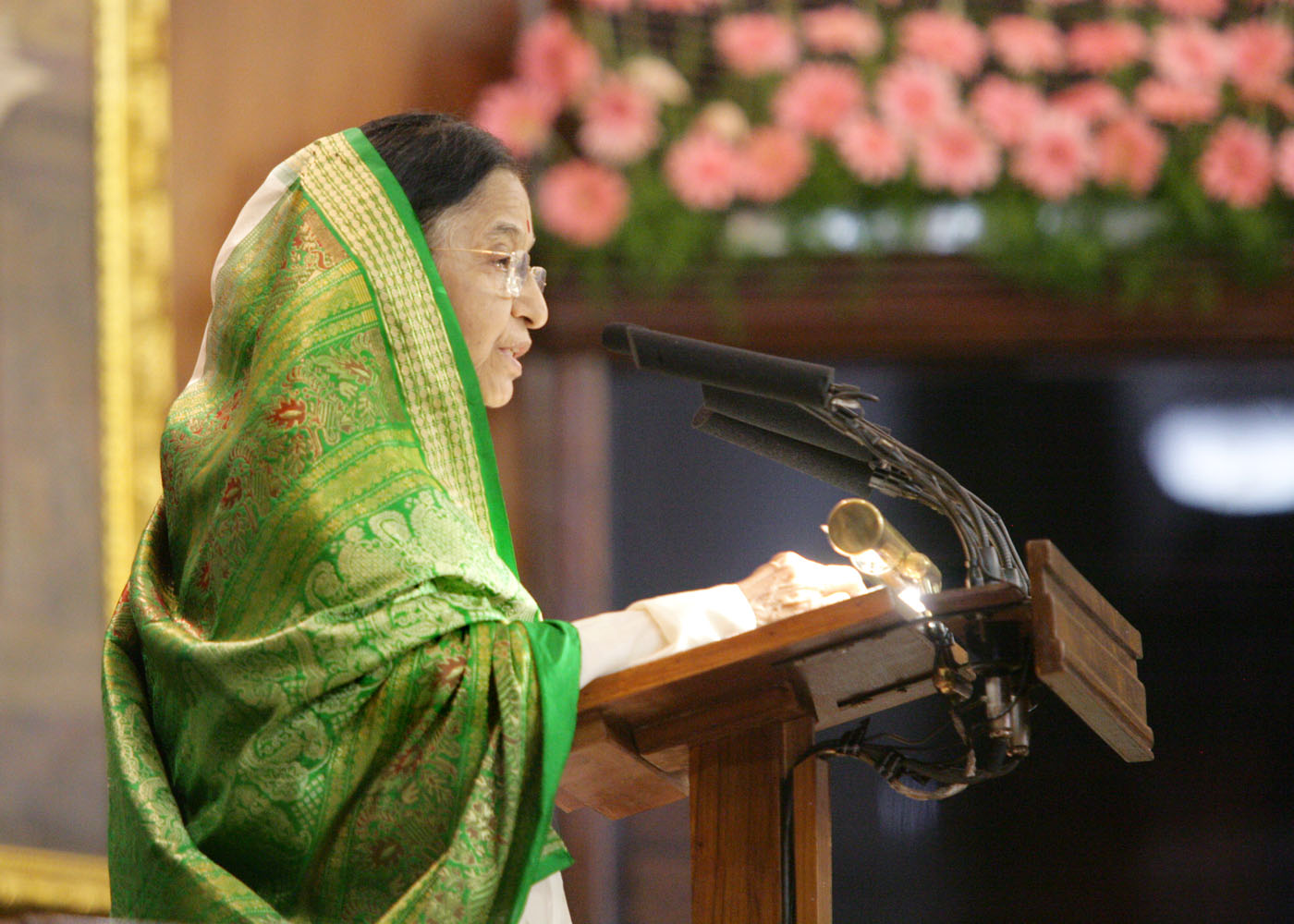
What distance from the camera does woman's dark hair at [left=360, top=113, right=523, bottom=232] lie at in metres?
1.67

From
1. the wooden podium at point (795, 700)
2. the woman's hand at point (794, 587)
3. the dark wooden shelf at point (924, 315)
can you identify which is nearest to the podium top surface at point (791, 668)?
the wooden podium at point (795, 700)

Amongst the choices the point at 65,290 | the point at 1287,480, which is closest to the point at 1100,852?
the point at 1287,480

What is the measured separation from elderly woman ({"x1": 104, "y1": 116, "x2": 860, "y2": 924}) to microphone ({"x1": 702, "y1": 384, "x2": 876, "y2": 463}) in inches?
7.6

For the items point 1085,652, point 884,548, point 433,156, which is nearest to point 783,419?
point 884,548

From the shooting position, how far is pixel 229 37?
287 cm

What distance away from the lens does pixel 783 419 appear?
1363 mm

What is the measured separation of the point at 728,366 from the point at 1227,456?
73.2 inches

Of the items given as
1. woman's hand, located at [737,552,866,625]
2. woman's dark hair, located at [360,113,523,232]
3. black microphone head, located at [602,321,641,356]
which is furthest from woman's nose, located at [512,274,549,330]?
woman's hand, located at [737,552,866,625]

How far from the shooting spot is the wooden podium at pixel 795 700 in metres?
1.15

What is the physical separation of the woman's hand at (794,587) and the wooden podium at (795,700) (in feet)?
0.40

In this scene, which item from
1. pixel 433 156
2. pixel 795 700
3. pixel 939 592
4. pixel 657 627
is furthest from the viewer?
pixel 433 156

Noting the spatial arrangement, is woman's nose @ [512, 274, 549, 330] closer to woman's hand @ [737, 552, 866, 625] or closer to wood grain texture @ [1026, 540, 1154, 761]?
woman's hand @ [737, 552, 866, 625]

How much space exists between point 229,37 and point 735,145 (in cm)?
105

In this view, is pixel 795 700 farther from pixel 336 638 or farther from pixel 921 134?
pixel 921 134
